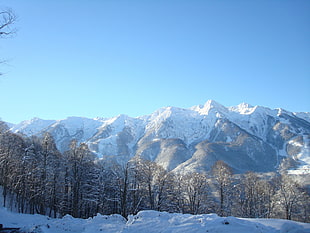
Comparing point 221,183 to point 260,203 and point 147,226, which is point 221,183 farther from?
point 147,226

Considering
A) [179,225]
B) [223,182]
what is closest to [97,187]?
[223,182]

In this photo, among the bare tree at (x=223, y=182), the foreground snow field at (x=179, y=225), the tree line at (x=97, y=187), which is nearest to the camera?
the foreground snow field at (x=179, y=225)

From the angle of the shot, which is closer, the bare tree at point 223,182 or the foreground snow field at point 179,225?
the foreground snow field at point 179,225

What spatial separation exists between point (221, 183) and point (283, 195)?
1202 cm

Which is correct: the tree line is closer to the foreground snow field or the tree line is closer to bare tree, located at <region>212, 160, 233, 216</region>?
bare tree, located at <region>212, 160, 233, 216</region>

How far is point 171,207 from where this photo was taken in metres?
36.2

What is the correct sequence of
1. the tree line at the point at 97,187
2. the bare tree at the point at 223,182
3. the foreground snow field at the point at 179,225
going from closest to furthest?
the foreground snow field at the point at 179,225, the tree line at the point at 97,187, the bare tree at the point at 223,182

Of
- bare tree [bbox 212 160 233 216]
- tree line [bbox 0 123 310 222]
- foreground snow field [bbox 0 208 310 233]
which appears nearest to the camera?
foreground snow field [bbox 0 208 310 233]

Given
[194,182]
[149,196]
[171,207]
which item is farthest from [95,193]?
[194,182]

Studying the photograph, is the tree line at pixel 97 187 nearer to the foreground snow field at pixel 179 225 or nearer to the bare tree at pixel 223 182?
the bare tree at pixel 223 182

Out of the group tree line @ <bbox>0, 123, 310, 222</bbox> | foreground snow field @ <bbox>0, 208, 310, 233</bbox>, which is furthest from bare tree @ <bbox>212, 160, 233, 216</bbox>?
foreground snow field @ <bbox>0, 208, 310, 233</bbox>

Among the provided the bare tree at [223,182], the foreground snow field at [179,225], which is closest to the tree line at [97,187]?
the bare tree at [223,182]

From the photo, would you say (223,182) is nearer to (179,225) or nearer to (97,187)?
(97,187)

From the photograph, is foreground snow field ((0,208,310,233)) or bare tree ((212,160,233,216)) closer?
foreground snow field ((0,208,310,233))
